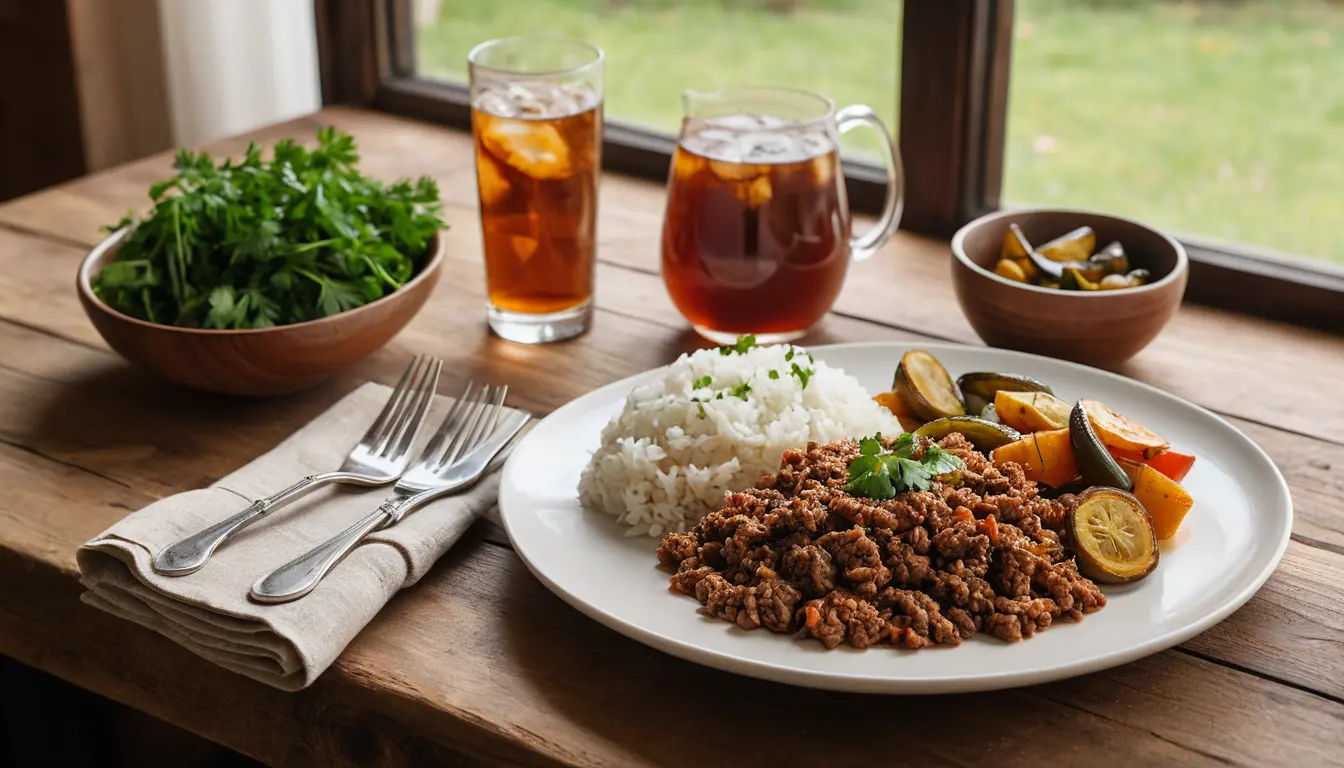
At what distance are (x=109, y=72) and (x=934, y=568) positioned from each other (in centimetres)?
245

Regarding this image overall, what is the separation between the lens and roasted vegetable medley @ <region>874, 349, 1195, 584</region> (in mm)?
944

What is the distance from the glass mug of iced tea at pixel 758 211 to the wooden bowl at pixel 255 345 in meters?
0.30

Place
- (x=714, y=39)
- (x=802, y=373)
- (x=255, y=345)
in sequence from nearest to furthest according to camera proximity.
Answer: (x=802, y=373), (x=255, y=345), (x=714, y=39)

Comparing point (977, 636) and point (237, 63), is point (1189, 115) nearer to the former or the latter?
point (237, 63)

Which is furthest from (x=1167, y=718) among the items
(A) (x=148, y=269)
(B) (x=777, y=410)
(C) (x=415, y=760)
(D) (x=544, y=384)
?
(A) (x=148, y=269)

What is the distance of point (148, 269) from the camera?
1302 millimetres

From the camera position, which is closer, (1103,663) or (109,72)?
(1103,663)

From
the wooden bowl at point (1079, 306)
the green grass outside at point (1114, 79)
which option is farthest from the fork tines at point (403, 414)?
the green grass outside at point (1114, 79)

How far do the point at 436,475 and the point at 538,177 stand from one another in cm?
41

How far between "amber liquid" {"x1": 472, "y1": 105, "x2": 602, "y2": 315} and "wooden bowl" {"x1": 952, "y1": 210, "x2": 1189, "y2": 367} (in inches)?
16.1

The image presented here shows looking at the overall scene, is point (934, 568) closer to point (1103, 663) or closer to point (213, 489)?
point (1103, 663)

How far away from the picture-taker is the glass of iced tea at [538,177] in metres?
1.37

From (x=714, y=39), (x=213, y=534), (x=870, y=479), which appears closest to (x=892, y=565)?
(x=870, y=479)

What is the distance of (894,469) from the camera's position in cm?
94
